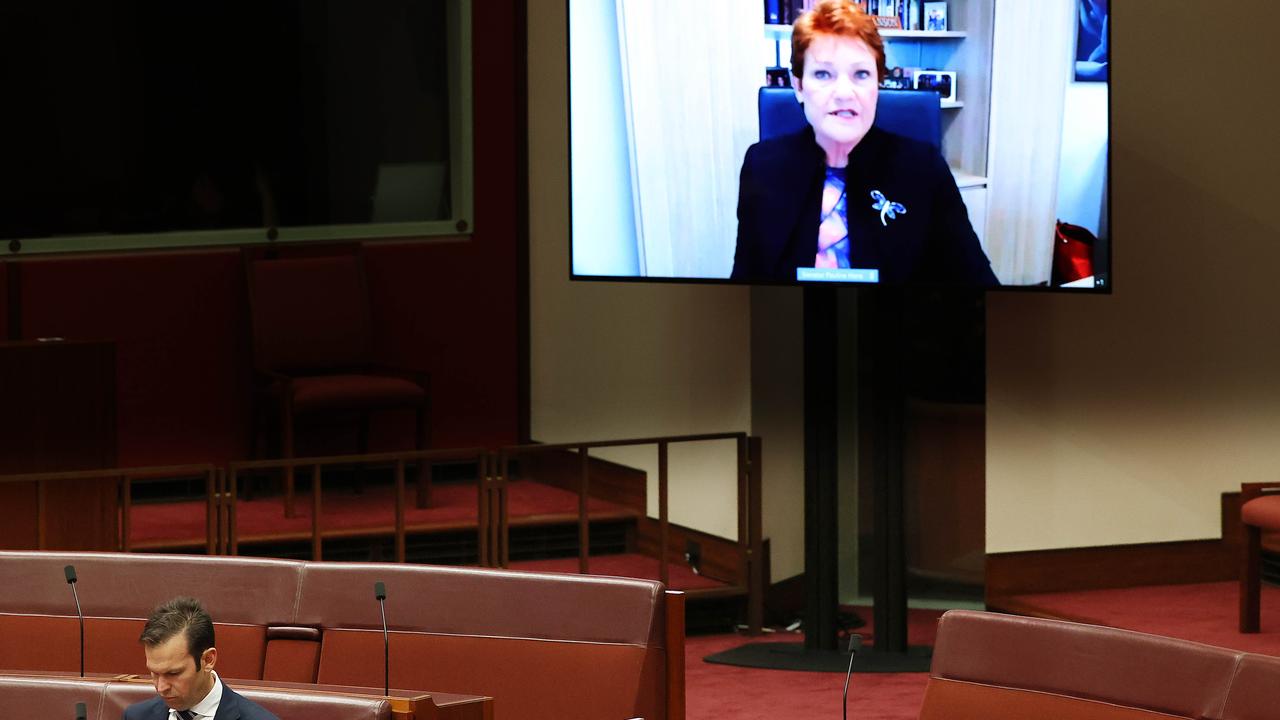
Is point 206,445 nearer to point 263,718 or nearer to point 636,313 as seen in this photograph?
point 636,313

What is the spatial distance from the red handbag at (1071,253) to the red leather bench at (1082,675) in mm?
2427

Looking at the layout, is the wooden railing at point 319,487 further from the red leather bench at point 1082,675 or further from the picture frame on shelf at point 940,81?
the red leather bench at point 1082,675

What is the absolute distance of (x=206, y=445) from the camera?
870 centimetres

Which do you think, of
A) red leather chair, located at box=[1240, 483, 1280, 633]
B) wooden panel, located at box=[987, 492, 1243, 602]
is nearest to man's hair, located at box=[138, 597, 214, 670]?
red leather chair, located at box=[1240, 483, 1280, 633]

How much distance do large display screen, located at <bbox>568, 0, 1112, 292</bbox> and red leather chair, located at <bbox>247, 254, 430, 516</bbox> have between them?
1941 millimetres

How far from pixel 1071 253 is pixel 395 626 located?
2790mm

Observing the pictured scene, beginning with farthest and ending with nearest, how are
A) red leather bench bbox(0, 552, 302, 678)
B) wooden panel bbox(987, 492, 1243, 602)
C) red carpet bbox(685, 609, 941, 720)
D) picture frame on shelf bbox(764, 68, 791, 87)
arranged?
wooden panel bbox(987, 492, 1243, 602)
picture frame on shelf bbox(764, 68, 791, 87)
red carpet bbox(685, 609, 941, 720)
red leather bench bbox(0, 552, 302, 678)

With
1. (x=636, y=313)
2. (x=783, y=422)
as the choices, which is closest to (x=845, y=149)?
(x=783, y=422)

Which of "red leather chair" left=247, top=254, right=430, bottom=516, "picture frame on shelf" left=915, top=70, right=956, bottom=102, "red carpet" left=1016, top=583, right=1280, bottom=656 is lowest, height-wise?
"red carpet" left=1016, top=583, right=1280, bottom=656

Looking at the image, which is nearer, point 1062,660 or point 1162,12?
point 1062,660

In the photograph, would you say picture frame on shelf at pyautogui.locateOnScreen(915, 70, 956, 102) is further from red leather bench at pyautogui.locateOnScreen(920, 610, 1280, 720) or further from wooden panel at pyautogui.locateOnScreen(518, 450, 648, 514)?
red leather bench at pyautogui.locateOnScreen(920, 610, 1280, 720)

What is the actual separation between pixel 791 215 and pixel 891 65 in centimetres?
60

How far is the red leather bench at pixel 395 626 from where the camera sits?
4301 mm

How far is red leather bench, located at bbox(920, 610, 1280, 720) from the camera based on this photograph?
141 inches
